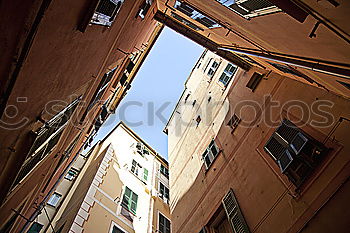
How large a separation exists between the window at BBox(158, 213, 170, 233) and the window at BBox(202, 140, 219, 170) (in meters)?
5.75

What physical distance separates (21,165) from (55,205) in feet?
37.2

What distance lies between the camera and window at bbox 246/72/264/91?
29.0ft

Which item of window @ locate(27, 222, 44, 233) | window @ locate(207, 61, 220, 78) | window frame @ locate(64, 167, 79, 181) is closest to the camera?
window @ locate(27, 222, 44, 233)

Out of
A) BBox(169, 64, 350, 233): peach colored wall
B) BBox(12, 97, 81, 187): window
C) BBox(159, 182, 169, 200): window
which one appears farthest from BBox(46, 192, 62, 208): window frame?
BBox(12, 97, 81, 187): window

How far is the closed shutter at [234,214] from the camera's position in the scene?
5.91 metres

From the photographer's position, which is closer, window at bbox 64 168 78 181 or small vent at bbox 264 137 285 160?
small vent at bbox 264 137 285 160

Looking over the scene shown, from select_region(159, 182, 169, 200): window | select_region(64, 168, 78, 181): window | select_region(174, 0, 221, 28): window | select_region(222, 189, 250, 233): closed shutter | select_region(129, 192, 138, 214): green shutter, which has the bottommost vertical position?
select_region(64, 168, 78, 181): window

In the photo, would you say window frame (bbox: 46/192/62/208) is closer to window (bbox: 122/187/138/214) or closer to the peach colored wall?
window (bbox: 122/187/138/214)

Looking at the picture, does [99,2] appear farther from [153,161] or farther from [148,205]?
[153,161]

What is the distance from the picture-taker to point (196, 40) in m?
11.8

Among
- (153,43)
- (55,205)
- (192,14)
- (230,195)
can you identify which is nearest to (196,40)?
(192,14)

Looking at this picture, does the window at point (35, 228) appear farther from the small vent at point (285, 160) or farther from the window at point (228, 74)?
the window at point (228, 74)

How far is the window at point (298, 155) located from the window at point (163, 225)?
389 inches

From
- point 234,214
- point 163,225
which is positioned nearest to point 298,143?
point 234,214
